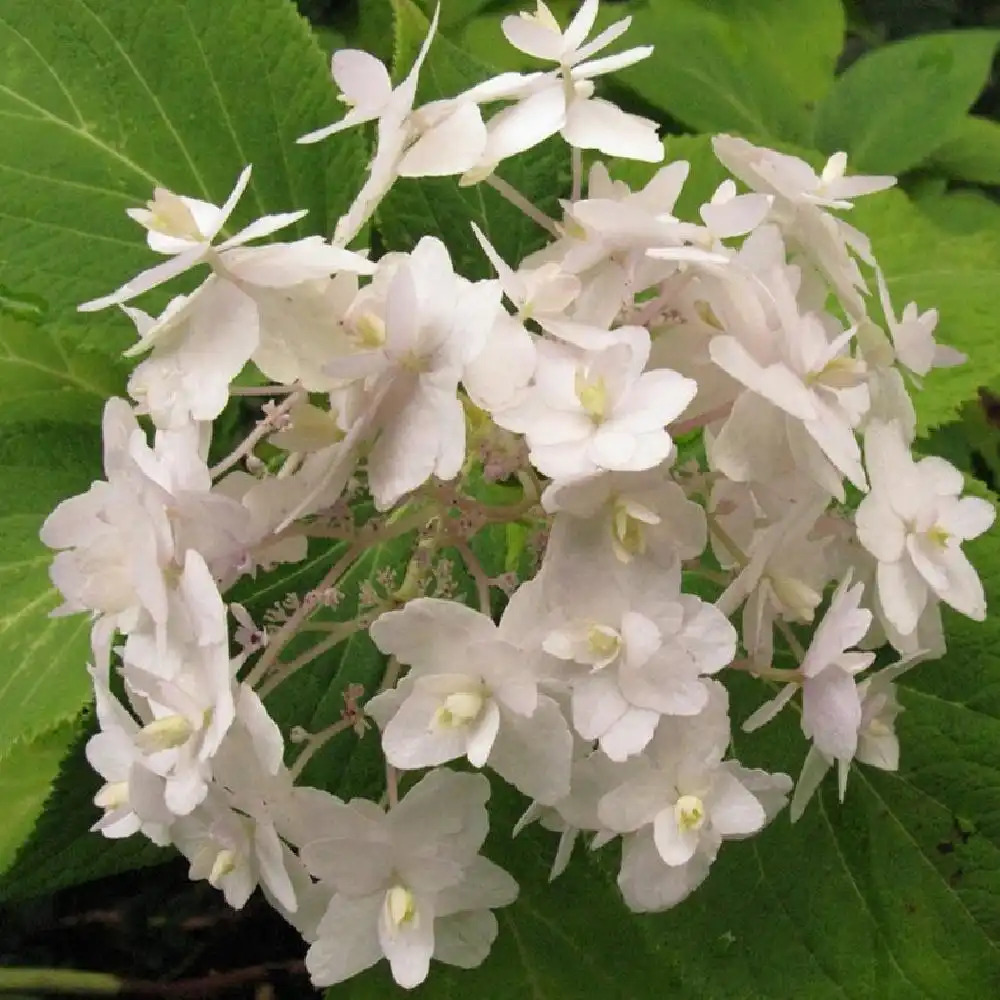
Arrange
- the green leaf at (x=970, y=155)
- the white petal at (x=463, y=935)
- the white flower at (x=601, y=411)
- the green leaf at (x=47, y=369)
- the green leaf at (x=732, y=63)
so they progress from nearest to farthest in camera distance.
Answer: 1. the white flower at (x=601, y=411)
2. the white petal at (x=463, y=935)
3. the green leaf at (x=47, y=369)
4. the green leaf at (x=732, y=63)
5. the green leaf at (x=970, y=155)

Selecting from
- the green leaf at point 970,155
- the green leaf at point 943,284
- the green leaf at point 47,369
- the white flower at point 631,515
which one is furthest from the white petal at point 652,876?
the green leaf at point 970,155

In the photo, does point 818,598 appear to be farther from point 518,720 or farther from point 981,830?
point 981,830

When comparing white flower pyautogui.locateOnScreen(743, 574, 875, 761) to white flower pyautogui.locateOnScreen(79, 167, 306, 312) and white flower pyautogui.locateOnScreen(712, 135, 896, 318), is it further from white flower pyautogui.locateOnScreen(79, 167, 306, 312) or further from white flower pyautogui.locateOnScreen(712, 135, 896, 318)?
white flower pyautogui.locateOnScreen(79, 167, 306, 312)

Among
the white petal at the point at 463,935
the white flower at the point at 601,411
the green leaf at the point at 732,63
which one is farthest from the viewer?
the green leaf at the point at 732,63

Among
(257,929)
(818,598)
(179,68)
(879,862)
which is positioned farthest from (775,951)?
(179,68)

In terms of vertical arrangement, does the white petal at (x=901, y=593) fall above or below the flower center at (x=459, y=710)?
below

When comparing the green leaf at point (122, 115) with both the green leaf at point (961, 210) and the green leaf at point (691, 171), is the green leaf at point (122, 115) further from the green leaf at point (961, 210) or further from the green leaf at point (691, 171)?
the green leaf at point (961, 210)

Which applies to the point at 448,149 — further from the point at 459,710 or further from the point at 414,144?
the point at 459,710

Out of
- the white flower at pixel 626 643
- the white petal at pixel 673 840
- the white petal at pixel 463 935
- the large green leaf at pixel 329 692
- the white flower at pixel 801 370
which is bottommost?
the large green leaf at pixel 329 692
